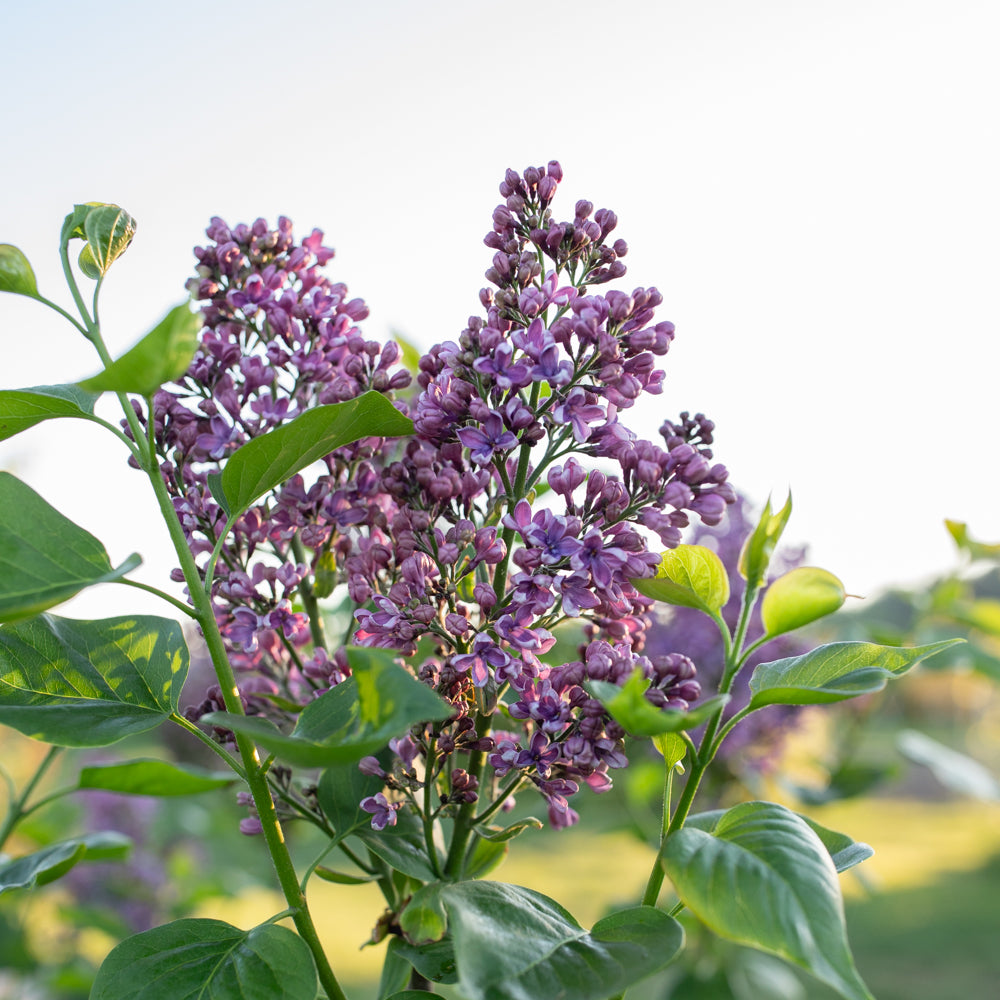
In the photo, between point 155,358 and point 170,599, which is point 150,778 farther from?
point 155,358

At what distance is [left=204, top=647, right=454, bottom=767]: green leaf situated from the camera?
333 mm

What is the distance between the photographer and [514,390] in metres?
0.49

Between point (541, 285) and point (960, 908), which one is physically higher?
point (541, 285)

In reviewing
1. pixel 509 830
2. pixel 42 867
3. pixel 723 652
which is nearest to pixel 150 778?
pixel 42 867

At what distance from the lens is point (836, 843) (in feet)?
1.65

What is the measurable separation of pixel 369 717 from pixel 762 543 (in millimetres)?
221

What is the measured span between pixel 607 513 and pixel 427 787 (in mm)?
190

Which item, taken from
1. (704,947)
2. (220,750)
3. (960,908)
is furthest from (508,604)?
(960,908)

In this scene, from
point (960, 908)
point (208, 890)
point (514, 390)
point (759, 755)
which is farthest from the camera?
point (960, 908)

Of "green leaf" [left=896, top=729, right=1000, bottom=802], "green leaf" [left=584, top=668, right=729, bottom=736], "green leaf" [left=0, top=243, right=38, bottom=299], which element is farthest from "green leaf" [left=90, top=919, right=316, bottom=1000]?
"green leaf" [left=896, top=729, right=1000, bottom=802]

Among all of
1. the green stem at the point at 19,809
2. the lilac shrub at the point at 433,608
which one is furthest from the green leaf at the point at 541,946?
the green stem at the point at 19,809

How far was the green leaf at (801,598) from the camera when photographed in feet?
1.45

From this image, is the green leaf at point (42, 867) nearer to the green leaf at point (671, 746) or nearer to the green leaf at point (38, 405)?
the green leaf at point (38, 405)

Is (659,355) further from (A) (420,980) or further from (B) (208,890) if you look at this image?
(B) (208,890)
